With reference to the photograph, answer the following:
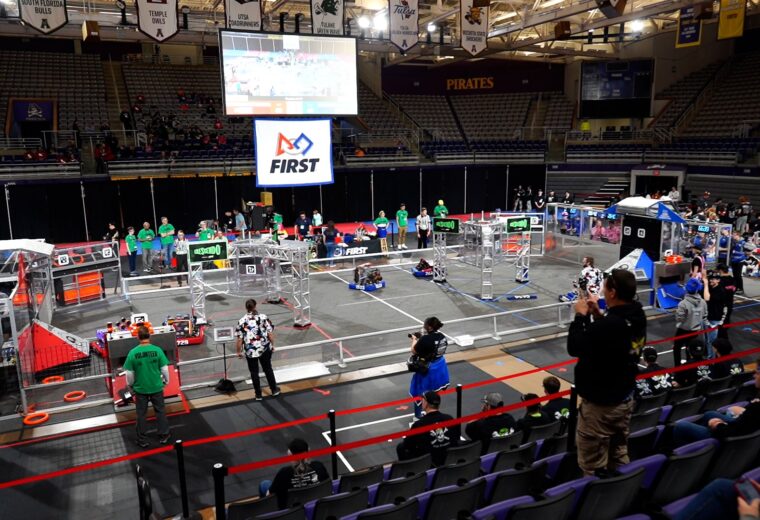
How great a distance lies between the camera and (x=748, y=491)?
3.40 m

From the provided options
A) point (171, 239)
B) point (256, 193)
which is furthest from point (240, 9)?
point (256, 193)

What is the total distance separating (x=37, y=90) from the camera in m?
30.3

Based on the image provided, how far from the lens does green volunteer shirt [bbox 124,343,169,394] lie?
8539 millimetres

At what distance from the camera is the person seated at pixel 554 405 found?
7.15 meters

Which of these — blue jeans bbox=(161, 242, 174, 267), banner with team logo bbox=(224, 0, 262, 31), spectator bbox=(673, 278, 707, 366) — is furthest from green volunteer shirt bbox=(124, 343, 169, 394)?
blue jeans bbox=(161, 242, 174, 267)

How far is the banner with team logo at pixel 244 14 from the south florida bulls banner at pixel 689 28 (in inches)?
555

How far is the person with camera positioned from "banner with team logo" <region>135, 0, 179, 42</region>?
41.6ft

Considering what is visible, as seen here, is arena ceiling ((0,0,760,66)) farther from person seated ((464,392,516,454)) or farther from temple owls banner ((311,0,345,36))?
person seated ((464,392,516,454))

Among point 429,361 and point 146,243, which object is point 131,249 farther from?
point 429,361

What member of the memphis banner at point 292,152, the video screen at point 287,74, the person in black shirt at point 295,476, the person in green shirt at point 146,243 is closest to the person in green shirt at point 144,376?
the person in black shirt at point 295,476

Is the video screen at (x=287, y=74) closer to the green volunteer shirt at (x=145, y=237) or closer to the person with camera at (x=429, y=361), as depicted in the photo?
the green volunteer shirt at (x=145, y=237)

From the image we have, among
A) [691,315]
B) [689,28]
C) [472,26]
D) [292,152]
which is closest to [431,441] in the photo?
[691,315]

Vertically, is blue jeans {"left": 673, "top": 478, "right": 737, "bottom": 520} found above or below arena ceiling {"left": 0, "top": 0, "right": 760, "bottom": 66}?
below

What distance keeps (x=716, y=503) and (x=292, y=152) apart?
15523 millimetres
